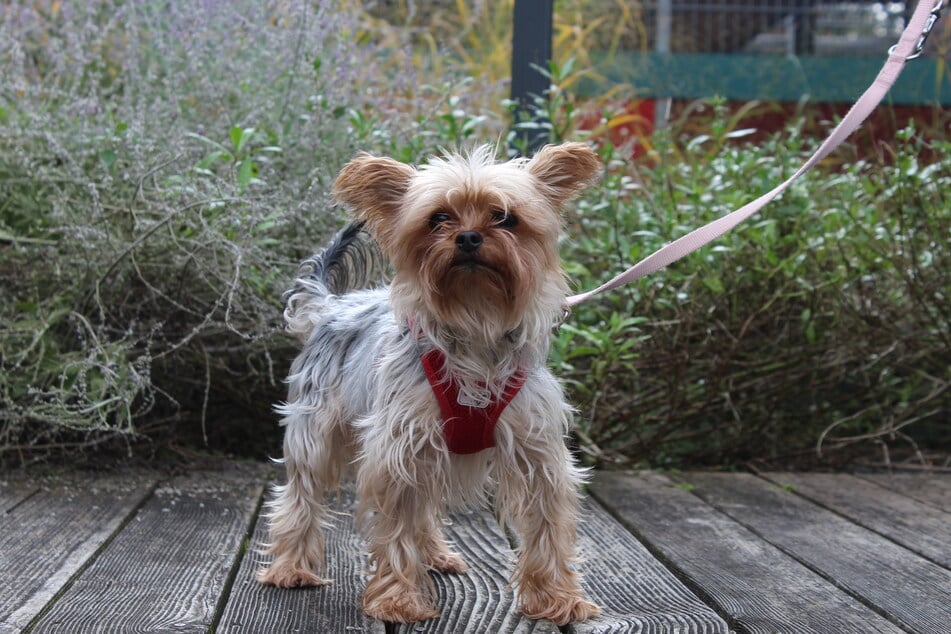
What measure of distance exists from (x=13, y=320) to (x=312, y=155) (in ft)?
4.27

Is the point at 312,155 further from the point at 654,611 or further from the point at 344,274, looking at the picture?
the point at 654,611

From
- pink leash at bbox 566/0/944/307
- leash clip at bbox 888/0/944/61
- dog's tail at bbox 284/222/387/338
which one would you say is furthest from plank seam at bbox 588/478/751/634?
leash clip at bbox 888/0/944/61

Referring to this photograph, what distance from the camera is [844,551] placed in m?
3.25

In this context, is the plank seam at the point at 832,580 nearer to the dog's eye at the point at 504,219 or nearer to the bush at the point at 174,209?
the dog's eye at the point at 504,219

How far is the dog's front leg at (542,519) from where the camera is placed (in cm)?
271

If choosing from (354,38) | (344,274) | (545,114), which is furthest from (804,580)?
(354,38)

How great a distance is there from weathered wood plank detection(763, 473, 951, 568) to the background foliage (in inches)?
9.4

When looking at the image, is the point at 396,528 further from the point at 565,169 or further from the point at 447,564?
the point at 565,169

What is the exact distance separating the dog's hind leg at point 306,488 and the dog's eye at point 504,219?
826mm

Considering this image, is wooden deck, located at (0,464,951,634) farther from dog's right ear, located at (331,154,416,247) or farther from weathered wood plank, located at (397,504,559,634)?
dog's right ear, located at (331,154,416,247)

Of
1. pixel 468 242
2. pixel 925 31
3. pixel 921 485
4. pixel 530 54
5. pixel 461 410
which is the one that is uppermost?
pixel 530 54

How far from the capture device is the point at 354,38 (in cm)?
518

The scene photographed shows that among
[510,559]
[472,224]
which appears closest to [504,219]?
[472,224]

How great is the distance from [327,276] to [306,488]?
681 mm
